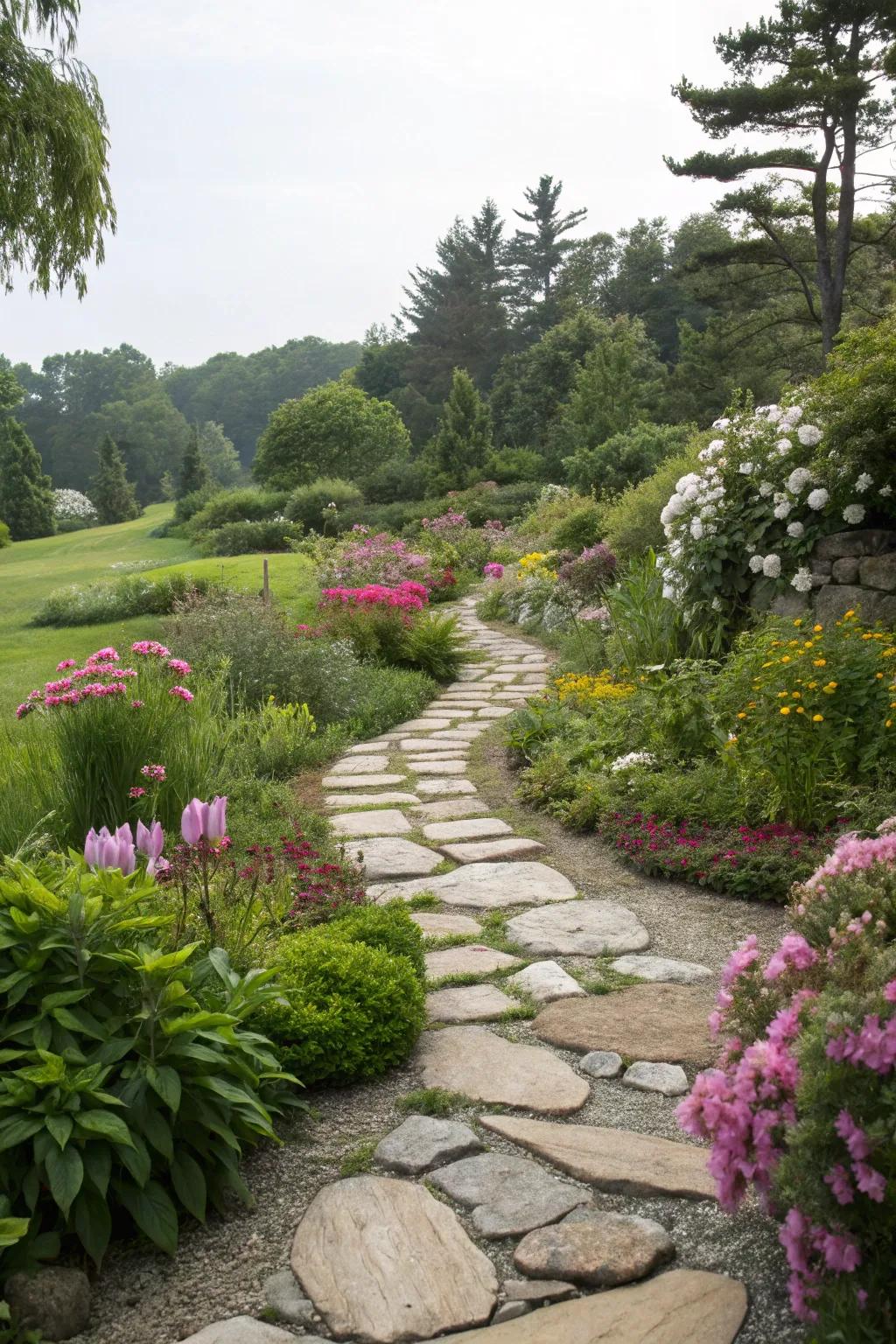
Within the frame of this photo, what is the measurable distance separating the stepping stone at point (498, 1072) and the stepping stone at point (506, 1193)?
0.24m

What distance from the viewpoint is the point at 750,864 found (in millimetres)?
3670

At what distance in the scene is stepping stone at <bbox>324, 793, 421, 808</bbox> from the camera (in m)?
4.96

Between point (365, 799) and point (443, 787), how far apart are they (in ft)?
1.50

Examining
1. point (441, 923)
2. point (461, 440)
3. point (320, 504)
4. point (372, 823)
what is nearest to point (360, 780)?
point (372, 823)

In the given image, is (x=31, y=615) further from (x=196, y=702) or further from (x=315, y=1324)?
(x=315, y=1324)

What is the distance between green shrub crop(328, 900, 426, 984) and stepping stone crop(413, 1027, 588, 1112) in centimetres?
23

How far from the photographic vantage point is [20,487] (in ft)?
99.7

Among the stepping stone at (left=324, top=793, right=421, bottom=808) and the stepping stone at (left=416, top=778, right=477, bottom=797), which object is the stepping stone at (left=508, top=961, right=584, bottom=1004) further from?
the stepping stone at (left=416, top=778, right=477, bottom=797)

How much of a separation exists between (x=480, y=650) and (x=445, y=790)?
4.66m

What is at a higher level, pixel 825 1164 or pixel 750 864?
pixel 825 1164

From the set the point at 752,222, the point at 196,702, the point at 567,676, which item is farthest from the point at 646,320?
the point at 196,702

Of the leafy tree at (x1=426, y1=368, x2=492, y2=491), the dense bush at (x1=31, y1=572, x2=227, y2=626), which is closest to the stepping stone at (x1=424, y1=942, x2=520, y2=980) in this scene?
the dense bush at (x1=31, y1=572, x2=227, y2=626)

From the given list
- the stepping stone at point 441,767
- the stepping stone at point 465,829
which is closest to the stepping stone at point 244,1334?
the stepping stone at point 465,829

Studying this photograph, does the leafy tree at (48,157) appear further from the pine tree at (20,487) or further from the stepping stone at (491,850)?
the pine tree at (20,487)
